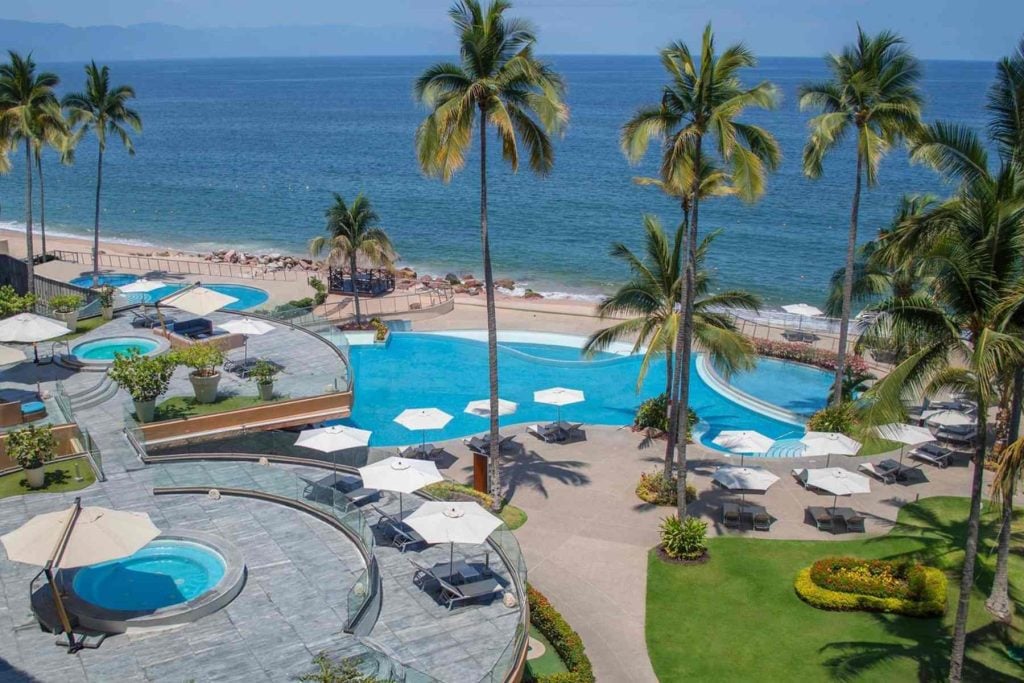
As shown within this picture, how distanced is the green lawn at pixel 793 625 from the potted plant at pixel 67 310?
961 inches

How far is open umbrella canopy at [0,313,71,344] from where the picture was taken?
29.2 meters

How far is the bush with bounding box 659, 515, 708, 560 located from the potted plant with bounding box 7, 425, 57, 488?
A: 16.4 m

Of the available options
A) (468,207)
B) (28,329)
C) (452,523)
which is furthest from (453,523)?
(468,207)

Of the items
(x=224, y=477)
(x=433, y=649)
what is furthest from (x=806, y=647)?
(x=224, y=477)

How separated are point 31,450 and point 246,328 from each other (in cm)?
1152

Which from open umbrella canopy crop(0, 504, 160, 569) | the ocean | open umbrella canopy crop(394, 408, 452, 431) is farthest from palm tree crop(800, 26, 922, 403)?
the ocean

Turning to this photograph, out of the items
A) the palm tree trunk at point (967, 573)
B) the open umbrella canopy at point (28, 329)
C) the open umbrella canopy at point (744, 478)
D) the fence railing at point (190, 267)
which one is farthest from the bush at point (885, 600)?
the fence railing at point (190, 267)

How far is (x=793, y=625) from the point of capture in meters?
21.7

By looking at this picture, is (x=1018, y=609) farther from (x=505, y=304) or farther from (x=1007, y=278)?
(x=505, y=304)

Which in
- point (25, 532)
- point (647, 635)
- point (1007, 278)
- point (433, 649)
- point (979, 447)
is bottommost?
point (647, 635)

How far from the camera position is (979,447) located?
17.9 m

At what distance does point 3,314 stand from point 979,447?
105ft

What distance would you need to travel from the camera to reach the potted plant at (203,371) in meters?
28.1

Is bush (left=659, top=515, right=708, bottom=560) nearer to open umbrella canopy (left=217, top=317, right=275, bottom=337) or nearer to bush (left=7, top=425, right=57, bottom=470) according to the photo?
bush (left=7, top=425, right=57, bottom=470)
